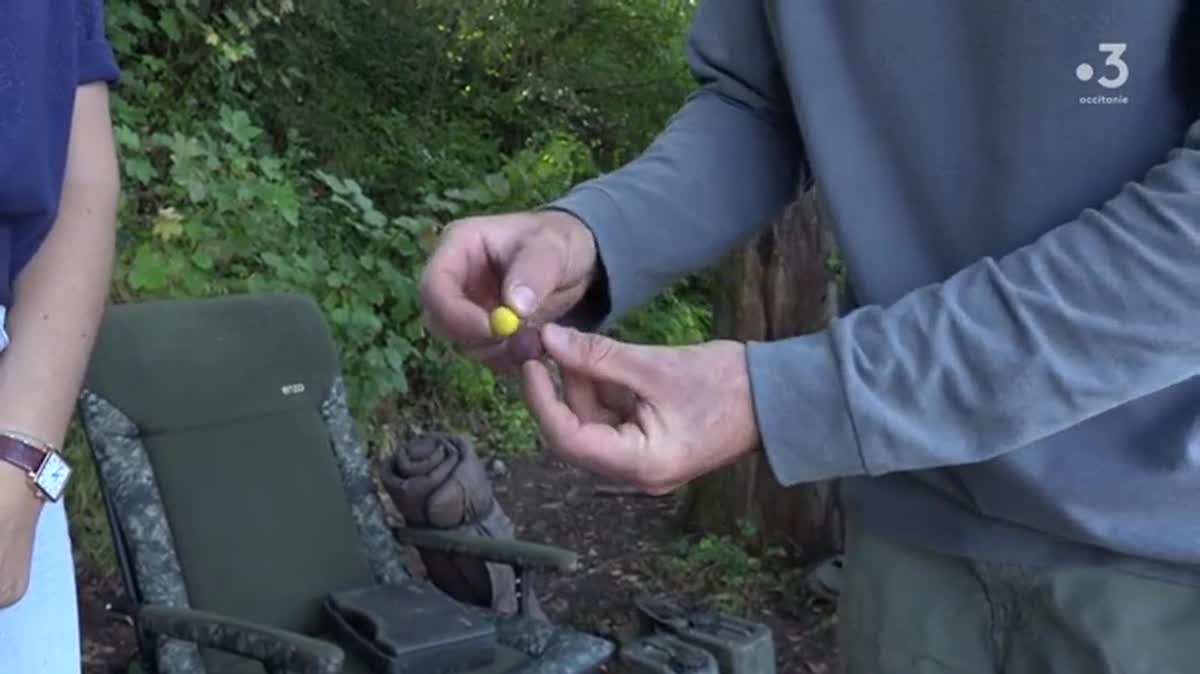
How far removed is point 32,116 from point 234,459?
2246mm

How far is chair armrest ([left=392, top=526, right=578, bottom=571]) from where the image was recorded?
3.55 m

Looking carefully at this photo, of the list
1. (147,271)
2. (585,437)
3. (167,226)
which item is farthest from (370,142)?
(585,437)

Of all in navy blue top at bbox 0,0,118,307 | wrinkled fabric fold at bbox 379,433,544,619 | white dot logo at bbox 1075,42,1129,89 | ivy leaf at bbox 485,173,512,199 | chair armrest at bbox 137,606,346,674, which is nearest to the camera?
white dot logo at bbox 1075,42,1129,89

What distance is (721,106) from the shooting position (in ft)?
4.41

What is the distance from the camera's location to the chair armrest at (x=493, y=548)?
3547mm

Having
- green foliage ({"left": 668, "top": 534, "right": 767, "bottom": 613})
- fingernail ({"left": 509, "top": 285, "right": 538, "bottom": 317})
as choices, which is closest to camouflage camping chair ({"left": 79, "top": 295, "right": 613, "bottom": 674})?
green foliage ({"left": 668, "top": 534, "right": 767, "bottom": 613})

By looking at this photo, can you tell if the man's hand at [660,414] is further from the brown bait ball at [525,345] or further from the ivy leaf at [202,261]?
the ivy leaf at [202,261]

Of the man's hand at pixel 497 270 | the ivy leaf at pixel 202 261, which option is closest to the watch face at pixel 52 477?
the man's hand at pixel 497 270

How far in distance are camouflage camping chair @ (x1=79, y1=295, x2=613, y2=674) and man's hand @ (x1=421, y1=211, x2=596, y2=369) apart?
6.52 feet

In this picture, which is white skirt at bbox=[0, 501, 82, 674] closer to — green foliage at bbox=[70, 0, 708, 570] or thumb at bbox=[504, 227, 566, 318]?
thumb at bbox=[504, 227, 566, 318]

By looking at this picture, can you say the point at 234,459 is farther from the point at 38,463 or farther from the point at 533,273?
the point at 533,273

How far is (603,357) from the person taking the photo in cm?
95

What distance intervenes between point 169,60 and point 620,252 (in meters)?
5.14

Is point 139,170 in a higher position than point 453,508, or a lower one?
higher
